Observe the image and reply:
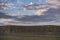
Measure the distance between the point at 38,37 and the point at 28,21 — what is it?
0.17m

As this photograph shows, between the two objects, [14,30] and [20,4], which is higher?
[20,4]

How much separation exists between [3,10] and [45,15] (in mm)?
366

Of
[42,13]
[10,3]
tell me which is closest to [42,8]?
[42,13]

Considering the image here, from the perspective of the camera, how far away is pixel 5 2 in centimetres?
162

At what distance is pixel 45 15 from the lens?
156 centimetres

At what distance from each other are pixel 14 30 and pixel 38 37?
0.21 meters

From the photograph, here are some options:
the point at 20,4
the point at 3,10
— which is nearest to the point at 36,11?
the point at 20,4

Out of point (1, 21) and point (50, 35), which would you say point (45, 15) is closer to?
point (50, 35)

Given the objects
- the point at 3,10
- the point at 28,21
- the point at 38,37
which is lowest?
the point at 38,37

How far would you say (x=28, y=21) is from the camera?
60.5 inches

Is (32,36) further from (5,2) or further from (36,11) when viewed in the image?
(5,2)

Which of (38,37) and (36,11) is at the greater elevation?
(36,11)

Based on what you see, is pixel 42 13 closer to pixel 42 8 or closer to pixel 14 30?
pixel 42 8

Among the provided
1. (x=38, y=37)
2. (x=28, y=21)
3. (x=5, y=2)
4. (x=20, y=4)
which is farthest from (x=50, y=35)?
(x=5, y=2)
